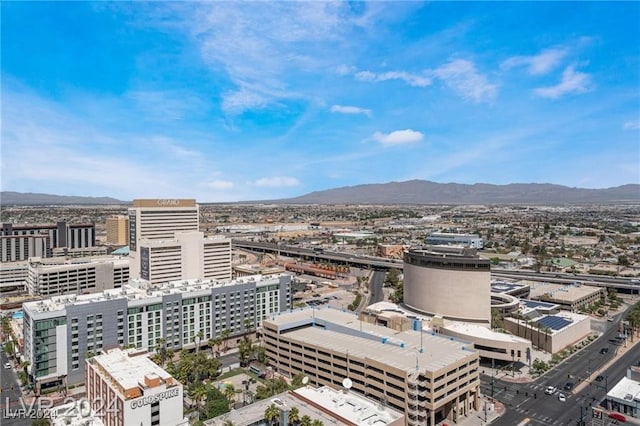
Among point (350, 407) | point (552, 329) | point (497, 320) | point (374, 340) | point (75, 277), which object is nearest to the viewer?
point (350, 407)

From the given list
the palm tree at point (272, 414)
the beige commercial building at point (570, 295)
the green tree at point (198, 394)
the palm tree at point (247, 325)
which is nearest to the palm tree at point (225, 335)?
the palm tree at point (247, 325)

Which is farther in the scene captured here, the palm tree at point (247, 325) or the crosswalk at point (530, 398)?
the palm tree at point (247, 325)

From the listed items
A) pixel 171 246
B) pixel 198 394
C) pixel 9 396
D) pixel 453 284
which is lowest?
pixel 9 396

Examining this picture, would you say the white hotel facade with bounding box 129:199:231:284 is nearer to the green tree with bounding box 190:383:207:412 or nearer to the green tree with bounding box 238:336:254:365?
the green tree with bounding box 238:336:254:365

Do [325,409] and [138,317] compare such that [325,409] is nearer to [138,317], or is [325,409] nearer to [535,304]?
[138,317]

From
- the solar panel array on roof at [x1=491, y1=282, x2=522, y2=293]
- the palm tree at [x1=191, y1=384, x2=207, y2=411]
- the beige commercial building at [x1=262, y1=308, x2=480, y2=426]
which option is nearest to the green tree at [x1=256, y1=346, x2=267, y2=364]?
the beige commercial building at [x1=262, y1=308, x2=480, y2=426]

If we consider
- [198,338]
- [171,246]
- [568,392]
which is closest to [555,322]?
[568,392]

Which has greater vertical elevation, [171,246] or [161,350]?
[171,246]

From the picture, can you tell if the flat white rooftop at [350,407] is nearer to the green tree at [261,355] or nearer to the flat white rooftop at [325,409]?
the flat white rooftop at [325,409]
